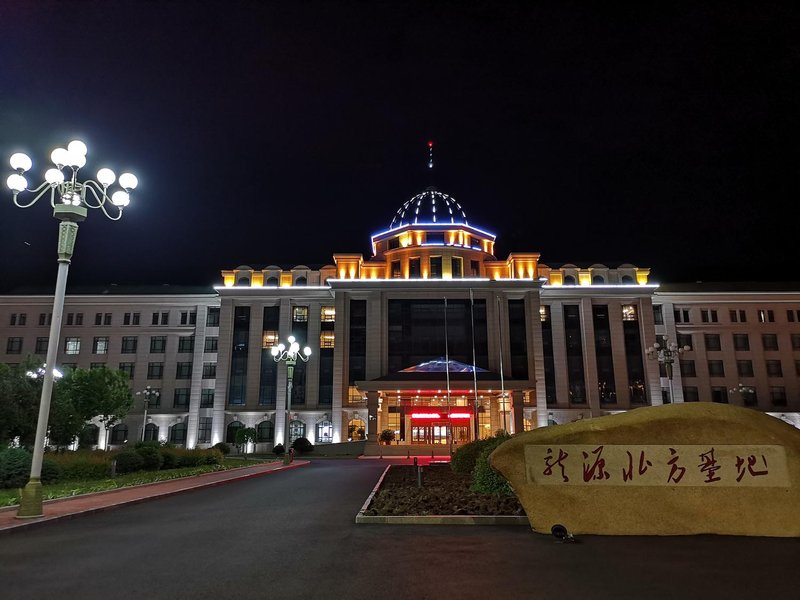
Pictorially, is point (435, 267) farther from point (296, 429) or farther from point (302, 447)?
point (302, 447)

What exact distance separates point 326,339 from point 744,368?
2003 inches

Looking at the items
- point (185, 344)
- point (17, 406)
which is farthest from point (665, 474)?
point (185, 344)

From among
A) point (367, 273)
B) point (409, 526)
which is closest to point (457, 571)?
point (409, 526)

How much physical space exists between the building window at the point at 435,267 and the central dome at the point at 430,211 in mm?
6110

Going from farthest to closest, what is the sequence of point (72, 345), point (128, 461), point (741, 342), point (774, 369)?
1. point (72, 345)
2. point (741, 342)
3. point (774, 369)
4. point (128, 461)

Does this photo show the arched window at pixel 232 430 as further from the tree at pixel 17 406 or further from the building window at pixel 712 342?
the building window at pixel 712 342

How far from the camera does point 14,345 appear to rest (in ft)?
216

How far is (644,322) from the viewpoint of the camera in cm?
6344

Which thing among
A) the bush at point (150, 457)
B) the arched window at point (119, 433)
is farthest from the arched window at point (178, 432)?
the bush at point (150, 457)

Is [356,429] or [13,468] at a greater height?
[13,468]

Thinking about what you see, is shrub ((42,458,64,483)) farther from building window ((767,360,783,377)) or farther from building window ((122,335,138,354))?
building window ((767,360,783,377))

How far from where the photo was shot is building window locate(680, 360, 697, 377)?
64625mm

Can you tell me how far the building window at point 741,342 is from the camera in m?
65.4

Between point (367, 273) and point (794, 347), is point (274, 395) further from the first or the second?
point (794, 347)
